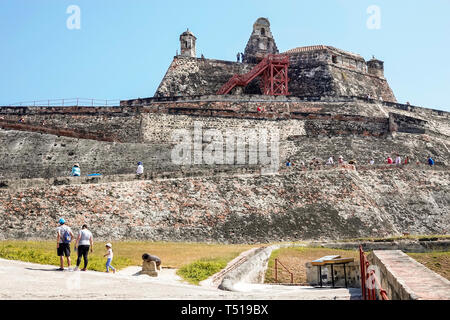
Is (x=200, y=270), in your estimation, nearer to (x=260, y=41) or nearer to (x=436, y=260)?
(x=436, y=260)

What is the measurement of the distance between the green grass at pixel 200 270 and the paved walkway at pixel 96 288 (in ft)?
1.11

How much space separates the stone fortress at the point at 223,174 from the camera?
18234mm

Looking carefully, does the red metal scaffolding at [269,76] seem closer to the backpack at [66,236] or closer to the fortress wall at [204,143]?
the fortress wall at [204,143]

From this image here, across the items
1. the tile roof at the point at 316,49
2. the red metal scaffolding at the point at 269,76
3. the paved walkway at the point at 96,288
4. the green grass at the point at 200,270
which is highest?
the tile roof at the point at 316,49

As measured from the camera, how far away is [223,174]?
21.6m

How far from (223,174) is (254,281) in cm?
907

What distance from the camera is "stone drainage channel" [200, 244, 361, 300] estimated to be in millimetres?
9781

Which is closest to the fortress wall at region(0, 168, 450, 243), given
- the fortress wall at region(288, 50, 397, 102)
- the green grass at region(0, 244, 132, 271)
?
the green grass at region(0, 244, 132, 271)

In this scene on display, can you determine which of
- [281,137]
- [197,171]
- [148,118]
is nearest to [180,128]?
[148,118]

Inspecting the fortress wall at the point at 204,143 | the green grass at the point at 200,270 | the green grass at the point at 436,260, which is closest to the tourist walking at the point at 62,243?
the green grass at the point at 200,270

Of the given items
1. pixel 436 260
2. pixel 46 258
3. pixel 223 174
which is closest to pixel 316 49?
pixel 223 174

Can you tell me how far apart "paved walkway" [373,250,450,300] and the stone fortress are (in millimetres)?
10316

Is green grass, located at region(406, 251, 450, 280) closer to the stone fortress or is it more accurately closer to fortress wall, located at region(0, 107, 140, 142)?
the stone fortress
